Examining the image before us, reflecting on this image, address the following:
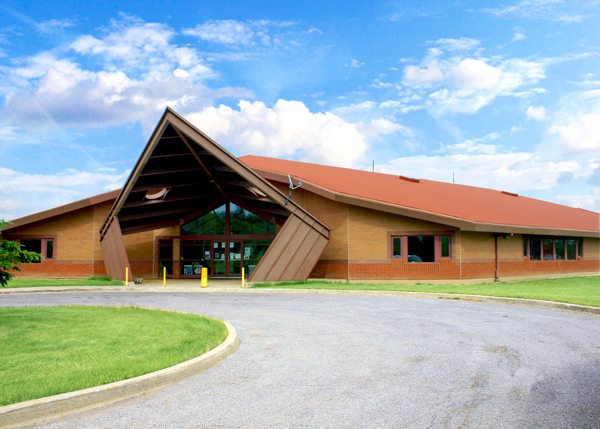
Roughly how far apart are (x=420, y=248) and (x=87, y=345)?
1772 cm

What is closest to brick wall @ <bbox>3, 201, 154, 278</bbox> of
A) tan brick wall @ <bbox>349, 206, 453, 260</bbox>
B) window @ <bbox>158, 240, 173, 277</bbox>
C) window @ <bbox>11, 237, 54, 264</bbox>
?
window @ <bbox>11, 237, 54, 264</bbox>

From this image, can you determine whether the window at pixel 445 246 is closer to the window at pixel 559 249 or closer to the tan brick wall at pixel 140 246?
the window at pixel 559 249

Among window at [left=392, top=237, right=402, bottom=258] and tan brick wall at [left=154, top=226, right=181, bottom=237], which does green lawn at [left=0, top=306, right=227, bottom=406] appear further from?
tan brick wall at [left=154, top=226, right=181, bottom=237]

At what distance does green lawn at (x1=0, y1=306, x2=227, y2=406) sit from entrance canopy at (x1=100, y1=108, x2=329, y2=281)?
10.3 metres

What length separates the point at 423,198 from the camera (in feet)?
88.7

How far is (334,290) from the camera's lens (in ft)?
60.0

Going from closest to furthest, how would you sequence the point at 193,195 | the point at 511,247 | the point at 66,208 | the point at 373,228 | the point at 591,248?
the point at 373,228 < the point at 511,247 < the point at 66,208 < the point at 193,195 < the point at 591,248

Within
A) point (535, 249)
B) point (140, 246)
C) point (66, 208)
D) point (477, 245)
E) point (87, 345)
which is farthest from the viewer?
point (140, 246)

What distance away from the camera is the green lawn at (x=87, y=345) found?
567 cm

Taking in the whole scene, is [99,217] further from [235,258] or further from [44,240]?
[235,258]

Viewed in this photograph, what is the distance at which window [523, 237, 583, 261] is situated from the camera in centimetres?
2588

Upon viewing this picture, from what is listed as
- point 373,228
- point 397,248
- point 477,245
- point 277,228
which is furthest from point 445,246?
point 277,228

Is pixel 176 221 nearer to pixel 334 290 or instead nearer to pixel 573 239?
pixel 334 290

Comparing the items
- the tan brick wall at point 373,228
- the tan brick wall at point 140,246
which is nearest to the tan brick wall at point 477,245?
the tan brick wall at point 373,228
